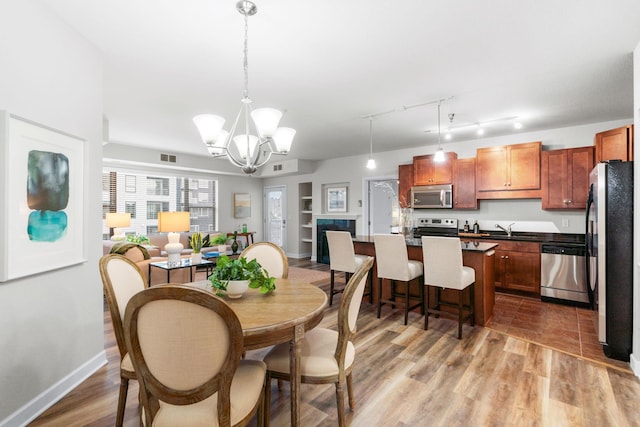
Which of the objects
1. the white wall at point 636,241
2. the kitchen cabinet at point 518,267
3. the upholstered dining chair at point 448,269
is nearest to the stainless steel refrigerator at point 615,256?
the white wall at point 636,241

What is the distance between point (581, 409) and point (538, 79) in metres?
2.72

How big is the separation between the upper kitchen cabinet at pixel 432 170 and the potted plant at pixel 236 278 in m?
4.33

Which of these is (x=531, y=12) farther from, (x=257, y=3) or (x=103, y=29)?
(x=103, y=29)

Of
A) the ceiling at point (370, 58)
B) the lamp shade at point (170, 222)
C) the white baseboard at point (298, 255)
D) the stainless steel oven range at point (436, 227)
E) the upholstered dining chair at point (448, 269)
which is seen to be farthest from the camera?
the white baseboard at point (298, 255)

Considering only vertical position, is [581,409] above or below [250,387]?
below

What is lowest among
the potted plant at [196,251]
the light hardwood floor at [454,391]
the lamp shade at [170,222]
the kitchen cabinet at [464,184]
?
the light hardwood floor at [454,391]

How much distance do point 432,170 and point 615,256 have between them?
309 cm

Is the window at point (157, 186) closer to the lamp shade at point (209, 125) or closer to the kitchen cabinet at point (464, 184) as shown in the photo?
the lamp shade at point (209, 125)

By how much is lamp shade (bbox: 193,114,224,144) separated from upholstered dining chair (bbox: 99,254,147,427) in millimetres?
952

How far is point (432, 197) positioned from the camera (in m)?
5.44

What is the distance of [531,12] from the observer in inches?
77.8

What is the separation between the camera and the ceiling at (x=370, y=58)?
198 cm

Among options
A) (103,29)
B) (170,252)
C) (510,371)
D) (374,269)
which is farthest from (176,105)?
(510,371)

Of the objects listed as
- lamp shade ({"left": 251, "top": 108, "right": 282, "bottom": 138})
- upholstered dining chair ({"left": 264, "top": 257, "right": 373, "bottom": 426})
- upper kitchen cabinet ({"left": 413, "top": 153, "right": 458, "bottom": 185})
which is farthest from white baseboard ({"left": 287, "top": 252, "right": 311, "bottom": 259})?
upholstered dining chair ({"left": 264, "top": 257, "right": 373, "bottom": 426})
